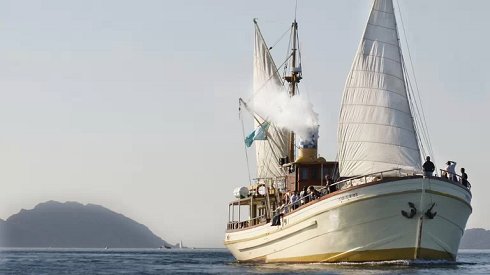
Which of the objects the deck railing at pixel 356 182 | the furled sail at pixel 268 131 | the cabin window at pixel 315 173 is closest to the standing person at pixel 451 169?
the deck railing at pixel 356 182

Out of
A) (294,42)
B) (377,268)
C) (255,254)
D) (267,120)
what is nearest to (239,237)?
(255,254)

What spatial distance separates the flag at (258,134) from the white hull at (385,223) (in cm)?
2237

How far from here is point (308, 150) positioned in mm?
75125

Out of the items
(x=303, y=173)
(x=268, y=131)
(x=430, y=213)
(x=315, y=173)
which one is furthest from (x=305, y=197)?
(x=268, y=131)

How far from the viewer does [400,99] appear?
65000 mm

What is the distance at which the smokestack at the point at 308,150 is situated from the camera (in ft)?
244

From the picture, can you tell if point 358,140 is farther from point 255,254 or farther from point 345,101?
point 255,254

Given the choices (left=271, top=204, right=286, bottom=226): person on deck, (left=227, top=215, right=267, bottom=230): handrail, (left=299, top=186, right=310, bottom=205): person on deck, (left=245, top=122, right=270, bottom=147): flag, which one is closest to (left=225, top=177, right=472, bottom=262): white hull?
(left=299, top=186, right=310, bottom=205): person on deck

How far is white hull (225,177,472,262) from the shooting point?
61.6 meters

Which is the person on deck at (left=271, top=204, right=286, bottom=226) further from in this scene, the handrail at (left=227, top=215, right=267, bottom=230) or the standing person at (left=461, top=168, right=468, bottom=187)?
the standing person at (left=461, top=168, right=468, bottom=187)

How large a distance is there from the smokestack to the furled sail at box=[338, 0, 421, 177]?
8305mm

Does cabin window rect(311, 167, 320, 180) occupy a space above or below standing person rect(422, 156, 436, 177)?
above

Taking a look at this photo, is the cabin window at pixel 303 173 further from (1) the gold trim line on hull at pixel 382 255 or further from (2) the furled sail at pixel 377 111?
(1) the gold trim line on hull at pixel 382 255

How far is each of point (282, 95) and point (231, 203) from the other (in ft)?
35.3
